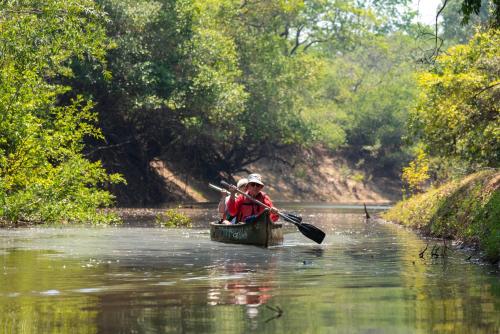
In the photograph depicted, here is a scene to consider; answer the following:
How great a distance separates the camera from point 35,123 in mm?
29344

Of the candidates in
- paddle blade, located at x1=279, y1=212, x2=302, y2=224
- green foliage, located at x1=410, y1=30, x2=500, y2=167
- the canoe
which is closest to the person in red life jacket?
paddle blade, located at x1=279, y1=212, x2=302, y2=224

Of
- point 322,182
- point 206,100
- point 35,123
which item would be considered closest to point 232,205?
point 35,123

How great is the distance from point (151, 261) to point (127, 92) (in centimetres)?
2586

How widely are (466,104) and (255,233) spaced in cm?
711

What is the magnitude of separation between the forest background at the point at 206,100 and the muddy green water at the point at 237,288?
421 centimetres

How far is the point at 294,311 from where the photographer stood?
12148 mm

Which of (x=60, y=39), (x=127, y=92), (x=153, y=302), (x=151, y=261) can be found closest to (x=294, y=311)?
(x=153, y=302)

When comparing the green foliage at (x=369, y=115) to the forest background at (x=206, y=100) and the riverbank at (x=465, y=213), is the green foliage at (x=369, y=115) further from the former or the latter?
the riverbank at (x=465, y=213)

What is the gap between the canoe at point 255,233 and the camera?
2380 cm

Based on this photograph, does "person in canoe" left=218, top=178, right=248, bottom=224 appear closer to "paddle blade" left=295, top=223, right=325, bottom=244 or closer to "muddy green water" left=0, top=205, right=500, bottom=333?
"muddy green water" left=0, top=205, right=500, bottom=333

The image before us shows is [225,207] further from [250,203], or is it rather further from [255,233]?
[255,233]

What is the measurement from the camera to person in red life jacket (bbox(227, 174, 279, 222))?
25045 millimetres

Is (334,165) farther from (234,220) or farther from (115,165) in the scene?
(234,220)

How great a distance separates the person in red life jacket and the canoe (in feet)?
1.64
